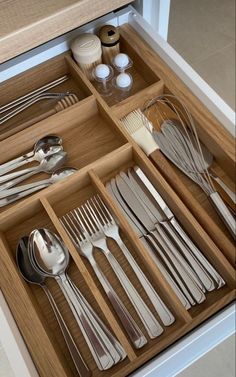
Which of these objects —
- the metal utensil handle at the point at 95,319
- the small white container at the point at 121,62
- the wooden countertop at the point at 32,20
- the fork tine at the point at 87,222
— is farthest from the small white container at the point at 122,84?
the metal utensil handle at the point at 95,319

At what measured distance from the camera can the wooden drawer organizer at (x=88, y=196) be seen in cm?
56

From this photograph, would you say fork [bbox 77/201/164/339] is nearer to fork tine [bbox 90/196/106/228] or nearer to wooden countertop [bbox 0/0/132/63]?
fork tine [bbox 90/196/106/228]

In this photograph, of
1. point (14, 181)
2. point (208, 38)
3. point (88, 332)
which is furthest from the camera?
point (208, 38)

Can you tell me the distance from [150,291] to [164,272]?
3cm

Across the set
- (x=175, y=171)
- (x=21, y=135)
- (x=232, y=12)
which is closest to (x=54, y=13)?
(x=21, y=135)

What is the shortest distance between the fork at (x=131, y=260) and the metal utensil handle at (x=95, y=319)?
0.07 m

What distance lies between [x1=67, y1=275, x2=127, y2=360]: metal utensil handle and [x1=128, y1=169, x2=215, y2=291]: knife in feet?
0.48

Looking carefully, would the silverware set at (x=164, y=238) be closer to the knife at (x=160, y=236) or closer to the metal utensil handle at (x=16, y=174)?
the knife at (x=160, y=236)

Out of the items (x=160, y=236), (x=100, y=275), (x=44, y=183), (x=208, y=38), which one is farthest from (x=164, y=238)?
(x=208, y=38)

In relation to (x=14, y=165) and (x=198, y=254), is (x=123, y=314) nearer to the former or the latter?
(x=198, y=254)

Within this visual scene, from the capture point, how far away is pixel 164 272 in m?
0.61

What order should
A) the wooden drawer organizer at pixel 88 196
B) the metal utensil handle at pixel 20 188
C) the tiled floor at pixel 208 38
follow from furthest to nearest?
1. the tiled floor at pixel 208 38
2. the metal utensil handle at pixel 20 188
3. the wooden drawer organizer at pixel 88 196

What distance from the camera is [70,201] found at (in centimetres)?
69

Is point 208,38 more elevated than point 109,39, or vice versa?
point 208,38
